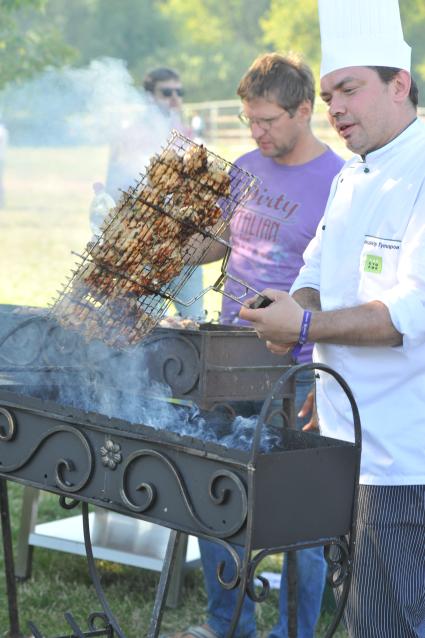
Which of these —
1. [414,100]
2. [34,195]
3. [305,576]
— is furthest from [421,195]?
[34,195]

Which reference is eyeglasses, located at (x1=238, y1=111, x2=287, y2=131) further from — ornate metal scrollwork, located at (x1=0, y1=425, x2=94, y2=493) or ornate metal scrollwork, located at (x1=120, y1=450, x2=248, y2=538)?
ornate metal scrollwork, located at (x1=120, y1=450, x2=248, y2=538)

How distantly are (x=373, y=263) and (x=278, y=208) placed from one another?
→ 135cm

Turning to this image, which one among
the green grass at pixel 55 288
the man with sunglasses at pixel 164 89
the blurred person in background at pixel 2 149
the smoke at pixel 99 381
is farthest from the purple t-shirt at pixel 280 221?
the blurred person in background at pixel 2 149

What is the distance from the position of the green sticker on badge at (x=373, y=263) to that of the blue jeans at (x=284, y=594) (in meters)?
1.30

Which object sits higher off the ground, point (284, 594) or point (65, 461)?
point (65, 461)

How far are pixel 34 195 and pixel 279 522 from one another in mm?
26393

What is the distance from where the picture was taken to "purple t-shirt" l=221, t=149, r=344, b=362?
13.2 ft

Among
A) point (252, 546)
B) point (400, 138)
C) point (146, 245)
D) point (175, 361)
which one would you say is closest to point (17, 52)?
point (175, 361)

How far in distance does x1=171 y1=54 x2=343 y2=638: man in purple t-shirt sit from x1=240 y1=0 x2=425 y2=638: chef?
3.71 ft

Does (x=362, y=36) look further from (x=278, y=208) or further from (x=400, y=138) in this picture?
(x=278, y=208)

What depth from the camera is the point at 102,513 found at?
5020mm

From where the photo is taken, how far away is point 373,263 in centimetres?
278

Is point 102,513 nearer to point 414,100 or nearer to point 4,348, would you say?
point 4,348

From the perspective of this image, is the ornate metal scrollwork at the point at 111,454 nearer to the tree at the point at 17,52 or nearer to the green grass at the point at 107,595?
the green grass at the point at 107,595
